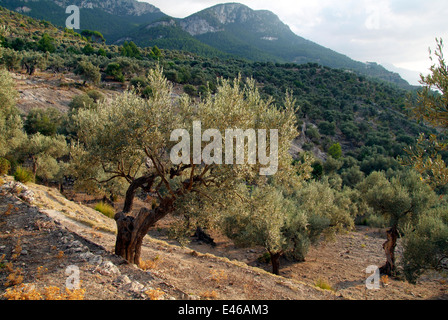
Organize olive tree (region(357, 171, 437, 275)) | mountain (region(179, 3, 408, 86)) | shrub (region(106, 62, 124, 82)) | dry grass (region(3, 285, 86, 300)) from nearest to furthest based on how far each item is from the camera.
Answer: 1. dry grass (region(3, 285, 86, 300))
2. olive tree (region(357, 171, 437, 275))
3. shrub (region(106, 62, 124, 82))
4. mountain (region(179, 3, 408, 86))

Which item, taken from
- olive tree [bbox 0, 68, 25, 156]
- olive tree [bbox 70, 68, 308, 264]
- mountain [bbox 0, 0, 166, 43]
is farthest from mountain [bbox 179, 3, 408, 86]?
olive tree [bbox 70, 68, 308, 264]

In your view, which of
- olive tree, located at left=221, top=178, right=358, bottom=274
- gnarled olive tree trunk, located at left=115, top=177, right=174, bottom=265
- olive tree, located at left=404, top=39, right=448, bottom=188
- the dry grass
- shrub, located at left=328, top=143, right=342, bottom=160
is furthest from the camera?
shrub, located at left=328, top=143, right=342, bottom=160

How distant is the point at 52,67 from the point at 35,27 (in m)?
42.1

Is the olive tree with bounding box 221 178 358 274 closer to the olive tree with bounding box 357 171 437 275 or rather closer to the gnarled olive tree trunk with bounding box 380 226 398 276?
the olive tree with bounding box 357 171 437 275

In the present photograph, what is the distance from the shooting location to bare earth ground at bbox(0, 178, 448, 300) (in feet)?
22.9

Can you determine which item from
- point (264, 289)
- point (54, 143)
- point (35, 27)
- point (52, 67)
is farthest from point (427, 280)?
point (35, 27)

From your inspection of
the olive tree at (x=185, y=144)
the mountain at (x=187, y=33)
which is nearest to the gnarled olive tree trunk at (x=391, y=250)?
the olive tree at (x=185, y=144)

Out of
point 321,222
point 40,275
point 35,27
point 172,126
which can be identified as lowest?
point 321,222

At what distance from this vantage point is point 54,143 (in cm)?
2575

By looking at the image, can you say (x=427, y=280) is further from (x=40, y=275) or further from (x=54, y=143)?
(x=54, y=143)

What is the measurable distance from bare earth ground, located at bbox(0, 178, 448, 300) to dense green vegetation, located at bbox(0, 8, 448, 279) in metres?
2.04

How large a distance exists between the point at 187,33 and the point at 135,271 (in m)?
167

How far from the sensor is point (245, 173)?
7.29 meters
